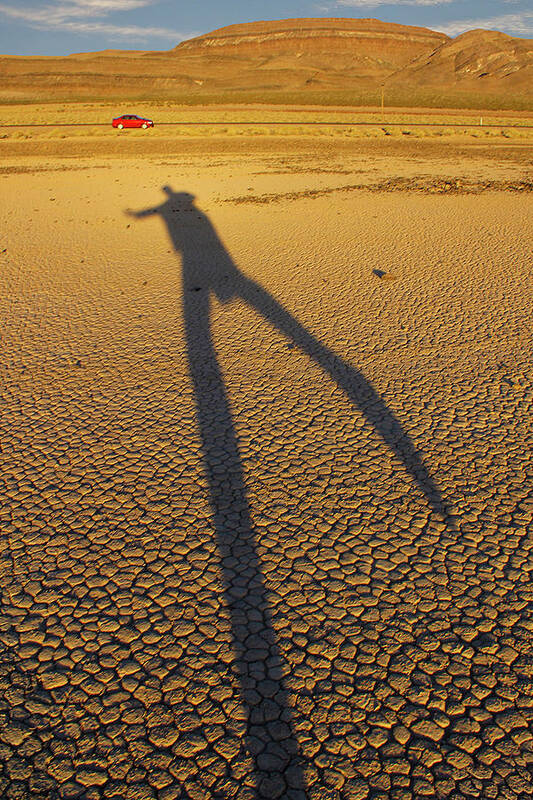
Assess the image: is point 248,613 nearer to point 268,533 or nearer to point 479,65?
point 268,533

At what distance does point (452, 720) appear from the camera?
2369mm

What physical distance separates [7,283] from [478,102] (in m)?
63.5

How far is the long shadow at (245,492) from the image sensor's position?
230cm

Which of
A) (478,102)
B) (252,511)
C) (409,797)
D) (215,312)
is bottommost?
(409,797)

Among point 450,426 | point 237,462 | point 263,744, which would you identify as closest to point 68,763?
point 263,744

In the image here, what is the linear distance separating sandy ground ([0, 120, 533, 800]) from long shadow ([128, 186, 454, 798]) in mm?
14

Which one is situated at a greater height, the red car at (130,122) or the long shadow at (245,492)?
the red car at (130,122)

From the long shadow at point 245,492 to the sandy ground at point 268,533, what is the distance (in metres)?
0.01

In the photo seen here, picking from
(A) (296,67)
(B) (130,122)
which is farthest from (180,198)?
(A) (296,67)

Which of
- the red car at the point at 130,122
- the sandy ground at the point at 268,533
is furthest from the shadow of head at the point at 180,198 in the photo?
the red car at the point at 130,122

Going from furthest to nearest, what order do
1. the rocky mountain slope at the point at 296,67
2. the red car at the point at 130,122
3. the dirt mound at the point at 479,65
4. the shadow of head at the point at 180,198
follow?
the dirt mound at the point at 479,65, the rocky mountain slope at the point at 296,67, the red car at the point at 130,122, the shadow of head at the point at 180,198

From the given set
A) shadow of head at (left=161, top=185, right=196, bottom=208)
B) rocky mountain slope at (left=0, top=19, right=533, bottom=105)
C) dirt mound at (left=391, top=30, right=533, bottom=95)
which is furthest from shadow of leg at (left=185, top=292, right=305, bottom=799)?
dirt mound at (left=391, top=30, right=533, bottom=95)

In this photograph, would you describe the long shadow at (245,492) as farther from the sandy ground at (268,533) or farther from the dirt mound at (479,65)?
the dirt mound at (479,65)

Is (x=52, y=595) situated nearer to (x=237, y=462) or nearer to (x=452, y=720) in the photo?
(x=237, y=462)
